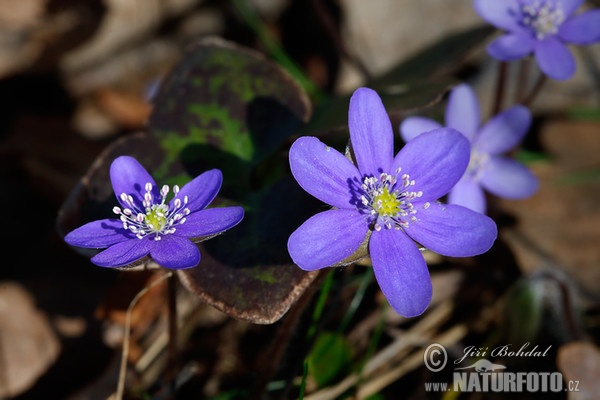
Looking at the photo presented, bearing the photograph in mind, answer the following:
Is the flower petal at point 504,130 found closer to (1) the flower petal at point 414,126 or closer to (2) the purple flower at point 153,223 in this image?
(1) the flower petal at point 414,126

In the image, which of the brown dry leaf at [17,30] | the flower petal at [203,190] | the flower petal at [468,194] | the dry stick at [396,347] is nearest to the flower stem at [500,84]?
the flower petal at [468,194]

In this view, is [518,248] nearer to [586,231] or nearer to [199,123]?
[586,231]

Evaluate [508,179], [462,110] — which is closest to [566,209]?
[508,179]

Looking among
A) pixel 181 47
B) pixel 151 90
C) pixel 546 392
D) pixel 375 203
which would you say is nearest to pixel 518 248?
pixel 546 392

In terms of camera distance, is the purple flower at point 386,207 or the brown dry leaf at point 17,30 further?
the brown dry leaf at point 17,30

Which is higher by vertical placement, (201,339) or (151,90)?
(151,90)
